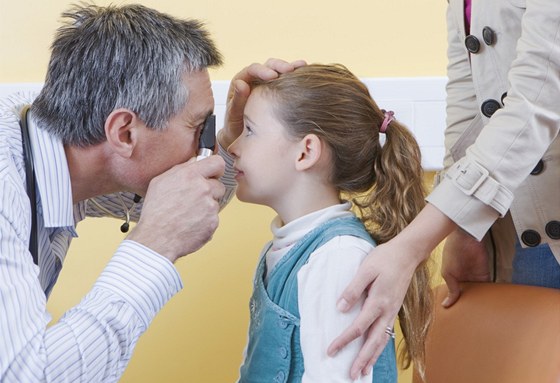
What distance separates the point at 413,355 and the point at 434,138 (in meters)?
0.72

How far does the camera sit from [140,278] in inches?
48.7

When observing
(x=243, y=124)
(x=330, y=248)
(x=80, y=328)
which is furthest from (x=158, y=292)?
(x=243, y=124)

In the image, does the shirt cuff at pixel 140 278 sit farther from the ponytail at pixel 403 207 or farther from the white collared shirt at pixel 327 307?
the ponytail at pixel 403 207

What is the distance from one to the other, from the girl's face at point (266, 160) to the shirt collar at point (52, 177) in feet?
0.98

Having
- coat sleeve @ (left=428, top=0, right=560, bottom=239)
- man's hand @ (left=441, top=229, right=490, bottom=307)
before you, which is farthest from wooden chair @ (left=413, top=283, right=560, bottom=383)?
coat sleeve @ (left=428, top=0, right=560, bottom=239)

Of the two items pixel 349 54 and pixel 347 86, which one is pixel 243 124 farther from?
pixel 349 54

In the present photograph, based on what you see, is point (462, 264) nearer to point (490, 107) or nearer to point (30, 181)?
point (490, 107)

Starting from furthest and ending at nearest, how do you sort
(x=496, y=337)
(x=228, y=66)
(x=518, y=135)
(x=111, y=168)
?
(x=228, y=66)
(x=111, y=168)
(x=496, y=337)
(x=518, y=135)

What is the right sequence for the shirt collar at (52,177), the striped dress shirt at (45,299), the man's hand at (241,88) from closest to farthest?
the striped dress shirt at (45,299), the shirt collar at (52,177), the man's hand at (241,88)

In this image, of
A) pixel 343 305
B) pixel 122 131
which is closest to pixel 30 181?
pixel 122 131

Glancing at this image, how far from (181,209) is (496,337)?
49 centimetres

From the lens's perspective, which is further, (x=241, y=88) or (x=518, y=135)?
(x=241, y=88)

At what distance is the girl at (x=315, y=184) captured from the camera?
1.41m

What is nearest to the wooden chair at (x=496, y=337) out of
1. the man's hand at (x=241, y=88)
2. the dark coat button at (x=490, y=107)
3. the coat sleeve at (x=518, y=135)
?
the coat sleeve at (x=518, y=135)
